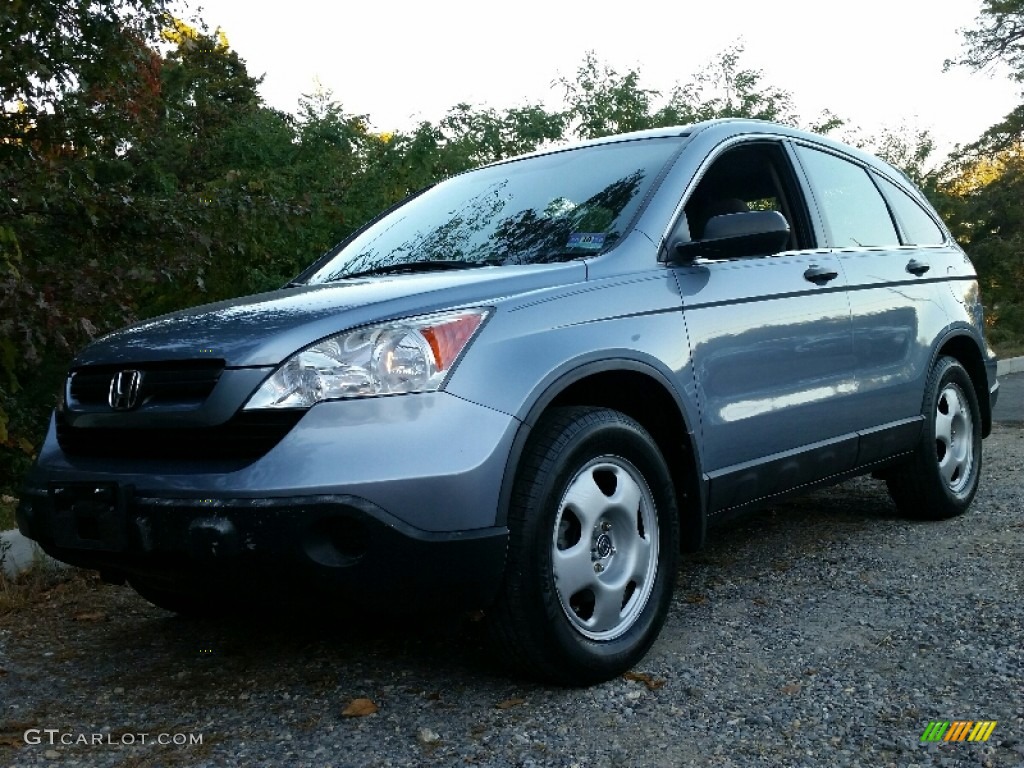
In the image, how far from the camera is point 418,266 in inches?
144

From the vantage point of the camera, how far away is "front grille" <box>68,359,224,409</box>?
8.96 ft

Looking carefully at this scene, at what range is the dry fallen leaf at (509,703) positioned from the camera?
289 cm

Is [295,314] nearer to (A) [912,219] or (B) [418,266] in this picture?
(B) [418,266]

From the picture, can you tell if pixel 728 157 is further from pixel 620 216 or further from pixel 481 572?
pixel 481 572

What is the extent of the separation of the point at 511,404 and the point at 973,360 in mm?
3512

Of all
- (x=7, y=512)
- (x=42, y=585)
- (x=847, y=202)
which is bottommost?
(x=42, y=585)

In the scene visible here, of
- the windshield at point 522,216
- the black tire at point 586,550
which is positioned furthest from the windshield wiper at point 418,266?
the black tire at point 586,550

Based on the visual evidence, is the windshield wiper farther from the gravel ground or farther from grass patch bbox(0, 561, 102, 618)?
grass patch bbox(0, 561, 102, 618)

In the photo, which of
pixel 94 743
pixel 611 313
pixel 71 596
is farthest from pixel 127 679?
pixel 611 313

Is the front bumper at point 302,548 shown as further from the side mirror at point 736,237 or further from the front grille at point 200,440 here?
the side mirror at point 736,237

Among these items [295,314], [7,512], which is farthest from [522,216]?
[7,512]

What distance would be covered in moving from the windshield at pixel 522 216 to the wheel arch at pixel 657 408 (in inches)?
17.1

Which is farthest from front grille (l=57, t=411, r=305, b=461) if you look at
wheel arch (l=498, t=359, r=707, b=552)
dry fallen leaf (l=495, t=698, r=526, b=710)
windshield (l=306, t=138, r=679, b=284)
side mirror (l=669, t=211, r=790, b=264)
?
side mirror (l=669, t=211, r=790, b=264)

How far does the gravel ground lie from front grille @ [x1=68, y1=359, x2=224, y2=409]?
63cm
